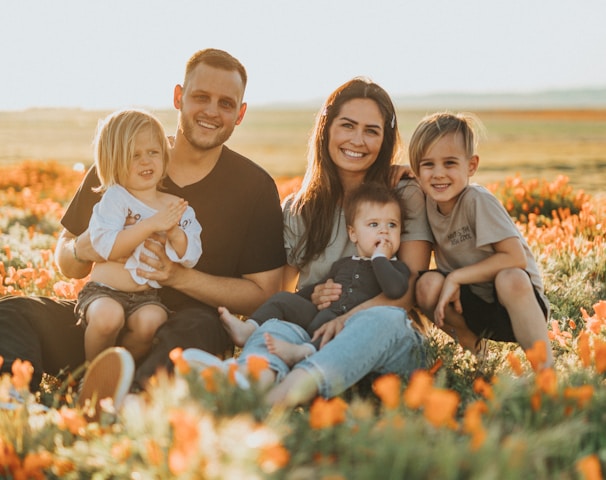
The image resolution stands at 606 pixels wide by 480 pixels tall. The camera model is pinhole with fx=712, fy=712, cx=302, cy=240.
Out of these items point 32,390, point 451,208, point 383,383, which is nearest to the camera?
point 383,383

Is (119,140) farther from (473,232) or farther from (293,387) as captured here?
(473,232)

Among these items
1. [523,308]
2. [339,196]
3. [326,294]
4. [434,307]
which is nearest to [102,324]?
[326,294]

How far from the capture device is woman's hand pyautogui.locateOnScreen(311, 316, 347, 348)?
13.3 feet

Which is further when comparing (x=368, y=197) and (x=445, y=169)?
(x=368, y=197)

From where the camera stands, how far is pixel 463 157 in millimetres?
4559

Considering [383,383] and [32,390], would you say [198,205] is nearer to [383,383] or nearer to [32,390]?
[32,390]

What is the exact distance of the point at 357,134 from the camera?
4.84 metres

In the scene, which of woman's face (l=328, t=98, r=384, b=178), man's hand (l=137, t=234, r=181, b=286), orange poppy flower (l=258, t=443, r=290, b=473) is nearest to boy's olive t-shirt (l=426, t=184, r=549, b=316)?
woman's face (l=328, t=98, r=384, b=178)

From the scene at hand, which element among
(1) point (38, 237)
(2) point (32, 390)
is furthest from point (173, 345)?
(1) point (38, 237)

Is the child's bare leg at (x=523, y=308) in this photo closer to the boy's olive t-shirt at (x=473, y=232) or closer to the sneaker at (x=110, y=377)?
the boy's olive t-shirt at (x=473, y=232)

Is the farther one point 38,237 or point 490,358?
point 38,237

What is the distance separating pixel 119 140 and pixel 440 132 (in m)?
1.99

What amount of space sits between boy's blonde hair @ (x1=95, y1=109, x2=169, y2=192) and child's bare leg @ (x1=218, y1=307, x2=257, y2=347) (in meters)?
1.03

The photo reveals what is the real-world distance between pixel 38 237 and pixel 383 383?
7554 millimetres
